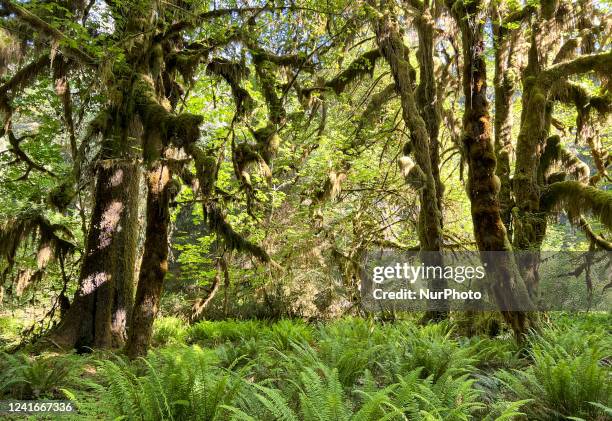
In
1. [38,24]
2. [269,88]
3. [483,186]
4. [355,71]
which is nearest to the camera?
[38,24]

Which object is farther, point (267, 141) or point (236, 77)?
point (267, 141)

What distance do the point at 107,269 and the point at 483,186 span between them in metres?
5.83

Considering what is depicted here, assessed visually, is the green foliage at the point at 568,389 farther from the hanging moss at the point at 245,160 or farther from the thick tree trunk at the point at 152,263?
the thick tree trunk at the point at 152,263

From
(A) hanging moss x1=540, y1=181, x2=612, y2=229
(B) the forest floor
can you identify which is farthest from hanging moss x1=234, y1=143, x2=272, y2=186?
(A) hanging moss x1=540, y1=181, x2=612, y2=229

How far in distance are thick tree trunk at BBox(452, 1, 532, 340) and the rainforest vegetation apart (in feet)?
0.09

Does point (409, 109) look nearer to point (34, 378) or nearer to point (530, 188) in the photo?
point (530, 188)

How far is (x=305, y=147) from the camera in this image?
10.8 m

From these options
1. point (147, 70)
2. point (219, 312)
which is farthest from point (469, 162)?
point (219, 312)

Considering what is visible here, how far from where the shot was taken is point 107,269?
723 cm

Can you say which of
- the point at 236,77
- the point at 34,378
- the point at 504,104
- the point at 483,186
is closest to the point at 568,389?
the point at 483,186

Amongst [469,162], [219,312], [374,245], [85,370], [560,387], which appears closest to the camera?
[560,387]

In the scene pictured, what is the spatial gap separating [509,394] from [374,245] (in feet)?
19.9

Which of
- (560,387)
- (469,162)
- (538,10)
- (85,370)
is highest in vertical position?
(538,10)

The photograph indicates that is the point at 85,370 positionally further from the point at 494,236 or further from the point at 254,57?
the point at 494,236
